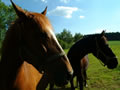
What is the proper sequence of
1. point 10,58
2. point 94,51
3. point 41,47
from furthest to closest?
point 94,51
point 10,58
point 41,47

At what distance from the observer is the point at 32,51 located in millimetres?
1424

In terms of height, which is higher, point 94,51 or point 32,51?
point 32,51

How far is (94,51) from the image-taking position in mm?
4367

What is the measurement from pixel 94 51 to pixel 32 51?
338 centimetres

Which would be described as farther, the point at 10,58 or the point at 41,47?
the point at 10,58

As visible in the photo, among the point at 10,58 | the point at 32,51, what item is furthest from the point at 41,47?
the point at 10,58

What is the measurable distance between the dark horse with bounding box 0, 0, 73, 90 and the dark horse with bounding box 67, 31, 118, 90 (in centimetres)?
300

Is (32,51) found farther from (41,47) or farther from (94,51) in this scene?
(94,51)

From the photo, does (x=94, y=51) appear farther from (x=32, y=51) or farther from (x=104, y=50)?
(x=32, y=51)

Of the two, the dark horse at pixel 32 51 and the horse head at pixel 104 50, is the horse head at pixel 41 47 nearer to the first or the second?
the dark horse at pixel 32 51

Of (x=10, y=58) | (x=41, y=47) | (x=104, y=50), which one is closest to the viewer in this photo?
(x=41, y=47)

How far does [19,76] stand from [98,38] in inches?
129

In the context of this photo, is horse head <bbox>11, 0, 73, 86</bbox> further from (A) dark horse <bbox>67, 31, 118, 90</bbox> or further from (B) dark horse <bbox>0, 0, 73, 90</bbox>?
(A) dark horse <bbox>67, 31, 118, 90</bbox>

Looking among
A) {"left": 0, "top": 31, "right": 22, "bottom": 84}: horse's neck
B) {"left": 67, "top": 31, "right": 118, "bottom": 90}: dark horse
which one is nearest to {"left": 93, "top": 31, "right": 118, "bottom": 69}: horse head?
{"left": 67, "top": 31, "right": 118, "bottom": 90}: dark horse
